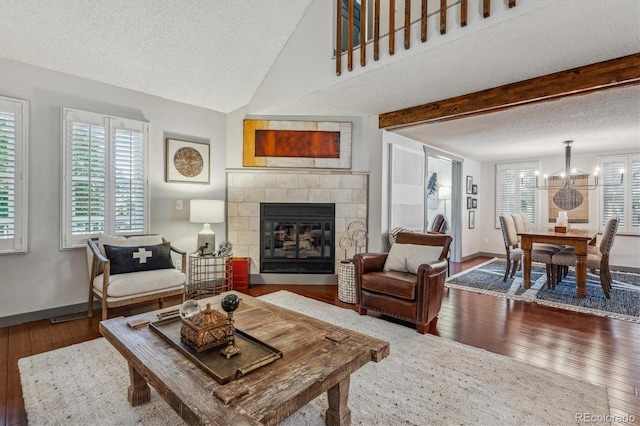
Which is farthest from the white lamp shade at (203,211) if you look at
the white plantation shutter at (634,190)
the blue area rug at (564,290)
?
the white plantation shutter at (634,190)

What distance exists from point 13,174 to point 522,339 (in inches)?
194

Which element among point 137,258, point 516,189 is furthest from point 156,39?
point 516,189

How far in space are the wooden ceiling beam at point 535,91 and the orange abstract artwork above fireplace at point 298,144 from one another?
0.94m

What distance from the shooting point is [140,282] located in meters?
3.05

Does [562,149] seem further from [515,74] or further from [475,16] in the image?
[475,16]

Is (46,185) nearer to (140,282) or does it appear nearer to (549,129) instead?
(140,282)

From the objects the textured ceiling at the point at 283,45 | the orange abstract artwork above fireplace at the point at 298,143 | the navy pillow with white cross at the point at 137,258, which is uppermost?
the textured ceiling at the point at 283,45

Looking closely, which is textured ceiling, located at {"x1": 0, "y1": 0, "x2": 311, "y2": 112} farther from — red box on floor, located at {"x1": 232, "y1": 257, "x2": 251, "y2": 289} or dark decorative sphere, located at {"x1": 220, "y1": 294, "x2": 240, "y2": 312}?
dark decorative sphere, located at {"x1": 220, "y1": 294, "x2": 240, "y2": 312}

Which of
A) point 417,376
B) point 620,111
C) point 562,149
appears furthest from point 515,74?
point 562,149

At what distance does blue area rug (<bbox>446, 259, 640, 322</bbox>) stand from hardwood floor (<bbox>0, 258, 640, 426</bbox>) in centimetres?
29

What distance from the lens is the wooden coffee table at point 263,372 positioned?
3.85 ft

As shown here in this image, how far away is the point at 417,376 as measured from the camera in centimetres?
218

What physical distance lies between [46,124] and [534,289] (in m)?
6.21

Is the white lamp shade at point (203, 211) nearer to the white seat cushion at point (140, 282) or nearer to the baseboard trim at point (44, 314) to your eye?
the white seat cushion at point (140, 282)
